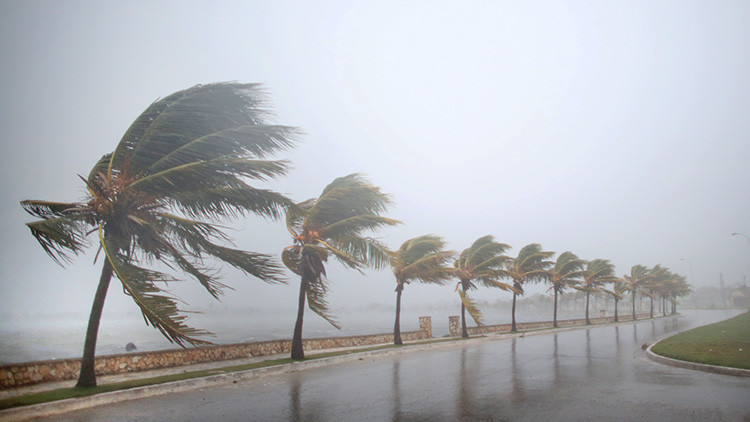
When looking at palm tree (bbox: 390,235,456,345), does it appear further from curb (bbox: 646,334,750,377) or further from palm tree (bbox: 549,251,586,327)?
palm tree (bbox: 549,251,586,327)

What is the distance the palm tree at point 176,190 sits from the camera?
10384mm

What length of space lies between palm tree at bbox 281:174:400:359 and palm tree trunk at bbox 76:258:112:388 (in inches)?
277

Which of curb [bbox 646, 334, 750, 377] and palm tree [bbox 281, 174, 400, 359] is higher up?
palm tree [bbox 281, 174, 400, 359]

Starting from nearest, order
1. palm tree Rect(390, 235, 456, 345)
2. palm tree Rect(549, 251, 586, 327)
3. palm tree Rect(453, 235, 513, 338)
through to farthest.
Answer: palm tree Rect(390, 235, 456, 345)
palm tree Rect(453, 235, 513, 338)
palm tree Rect(549, 251, 586, 327)

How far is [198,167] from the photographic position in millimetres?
10766

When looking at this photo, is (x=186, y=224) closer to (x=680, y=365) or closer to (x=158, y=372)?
(x=158, y=372)

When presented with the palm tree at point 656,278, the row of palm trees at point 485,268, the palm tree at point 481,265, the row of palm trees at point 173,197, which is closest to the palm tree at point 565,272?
the row of palm trees at point 485,268

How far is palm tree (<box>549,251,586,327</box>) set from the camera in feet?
140

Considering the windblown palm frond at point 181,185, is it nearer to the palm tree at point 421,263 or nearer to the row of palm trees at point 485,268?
the row of palm trees at point 485,268

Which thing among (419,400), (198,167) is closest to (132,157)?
(198,167)

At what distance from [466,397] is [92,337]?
887 cm

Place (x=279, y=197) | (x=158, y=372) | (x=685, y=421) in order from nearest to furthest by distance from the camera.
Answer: (x=685, y=421) < (x=279, y=197) < (x=158, y=372)

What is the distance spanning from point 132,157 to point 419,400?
8.95m

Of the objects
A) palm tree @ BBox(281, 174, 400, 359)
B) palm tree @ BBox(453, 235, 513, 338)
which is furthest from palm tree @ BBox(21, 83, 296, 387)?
palm tree @ BBox(453, 235, 513, 338)
